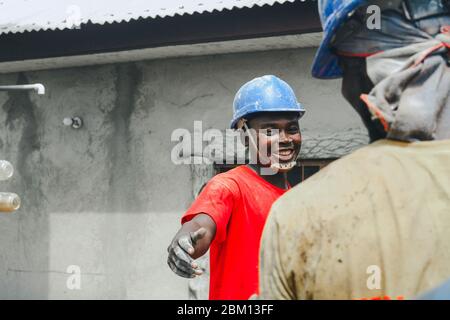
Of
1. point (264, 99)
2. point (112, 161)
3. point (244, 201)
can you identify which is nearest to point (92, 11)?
point (112, 161)

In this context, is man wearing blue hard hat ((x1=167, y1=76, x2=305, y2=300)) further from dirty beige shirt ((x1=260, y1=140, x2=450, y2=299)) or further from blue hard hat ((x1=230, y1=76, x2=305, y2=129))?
dirty beige shirt ((x1=260, y1=140, x2=450, y2=299))

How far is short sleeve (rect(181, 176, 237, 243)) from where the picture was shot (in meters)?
2.66

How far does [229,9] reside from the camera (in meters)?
4.81

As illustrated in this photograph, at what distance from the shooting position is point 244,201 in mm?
2844

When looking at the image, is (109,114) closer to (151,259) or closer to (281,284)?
(151,259)

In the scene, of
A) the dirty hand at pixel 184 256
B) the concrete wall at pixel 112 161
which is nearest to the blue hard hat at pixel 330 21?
the dirty hand at pixel 184 256

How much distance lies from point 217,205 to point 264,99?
28.0 inches

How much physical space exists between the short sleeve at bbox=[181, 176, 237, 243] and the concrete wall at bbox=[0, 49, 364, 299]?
247cm

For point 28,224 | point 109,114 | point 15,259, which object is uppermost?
point 109,114

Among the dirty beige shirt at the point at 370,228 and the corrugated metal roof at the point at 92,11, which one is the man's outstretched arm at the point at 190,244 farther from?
the corrugated metal roof at the point at 92,11

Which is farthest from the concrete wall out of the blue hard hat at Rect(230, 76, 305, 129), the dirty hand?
the dirty hand

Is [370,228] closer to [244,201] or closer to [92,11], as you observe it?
[244,201]
